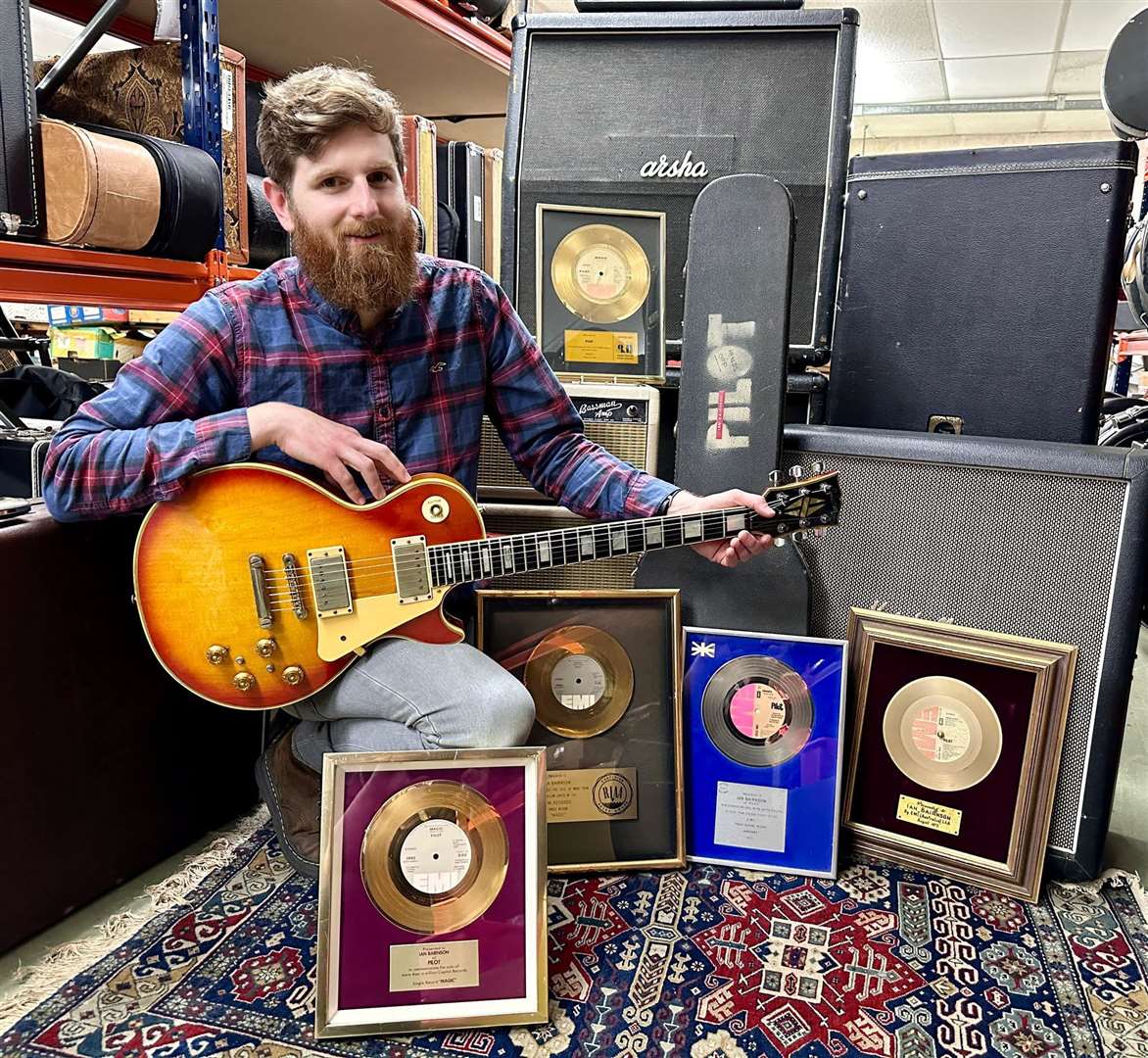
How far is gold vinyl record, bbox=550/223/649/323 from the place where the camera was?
1753 millimetres

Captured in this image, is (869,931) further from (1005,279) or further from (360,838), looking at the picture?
(1005,279)

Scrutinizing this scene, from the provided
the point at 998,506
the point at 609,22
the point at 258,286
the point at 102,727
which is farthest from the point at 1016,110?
the point at 102,727

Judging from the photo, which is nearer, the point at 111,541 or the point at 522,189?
the point at 111,541

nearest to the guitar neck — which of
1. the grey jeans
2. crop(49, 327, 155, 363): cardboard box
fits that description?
the grey jeans

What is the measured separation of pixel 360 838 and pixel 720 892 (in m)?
0.59

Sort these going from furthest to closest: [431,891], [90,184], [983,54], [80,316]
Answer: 1. [983,54]
2. [80,316]
3. [90,184]
4. [431,891]

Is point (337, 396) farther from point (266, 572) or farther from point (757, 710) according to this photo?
point (757, 710)

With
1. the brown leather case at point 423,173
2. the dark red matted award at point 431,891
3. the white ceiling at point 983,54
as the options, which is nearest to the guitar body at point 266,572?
the dark red matted award at point 431,891

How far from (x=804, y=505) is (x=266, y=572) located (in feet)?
2.52

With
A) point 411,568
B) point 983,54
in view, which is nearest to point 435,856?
point 411,568

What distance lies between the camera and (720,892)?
1408mm

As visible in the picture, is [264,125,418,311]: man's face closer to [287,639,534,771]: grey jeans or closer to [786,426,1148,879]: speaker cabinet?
[287,639,534,771]: grey jeans

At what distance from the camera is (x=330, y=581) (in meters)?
1.28

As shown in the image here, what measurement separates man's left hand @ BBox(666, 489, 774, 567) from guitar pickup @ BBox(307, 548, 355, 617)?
50cm
